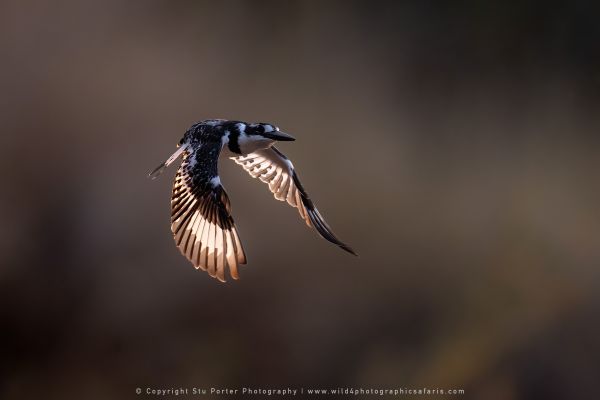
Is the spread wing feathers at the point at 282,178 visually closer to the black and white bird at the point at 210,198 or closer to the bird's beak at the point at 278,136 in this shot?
the black and white bird at the point at 210,198

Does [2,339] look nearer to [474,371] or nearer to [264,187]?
[264,187]

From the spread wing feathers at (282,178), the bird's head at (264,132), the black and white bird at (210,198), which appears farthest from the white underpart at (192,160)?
the spread wing feathers at (282,178)

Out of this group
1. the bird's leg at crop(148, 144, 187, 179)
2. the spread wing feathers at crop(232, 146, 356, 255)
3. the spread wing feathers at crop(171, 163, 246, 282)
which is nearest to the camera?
the spread wing feathers at crop(171, 163, 246, 282)

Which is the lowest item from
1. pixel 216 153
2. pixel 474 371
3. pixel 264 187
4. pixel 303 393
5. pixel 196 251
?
pixel 303 393

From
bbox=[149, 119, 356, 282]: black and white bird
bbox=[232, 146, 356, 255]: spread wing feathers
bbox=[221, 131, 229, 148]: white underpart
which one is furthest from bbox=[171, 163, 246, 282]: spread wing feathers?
bbox=[232, 146, 356, 255]: spread wing feathers

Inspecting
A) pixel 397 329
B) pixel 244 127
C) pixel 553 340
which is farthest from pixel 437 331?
pixel 244 127

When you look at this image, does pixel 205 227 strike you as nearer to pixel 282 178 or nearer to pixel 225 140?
pixel 225 140

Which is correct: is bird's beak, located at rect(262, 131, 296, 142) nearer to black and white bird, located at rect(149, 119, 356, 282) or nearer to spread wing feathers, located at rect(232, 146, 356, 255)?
black and white bird, located at rect(149, 119, 356, 282)

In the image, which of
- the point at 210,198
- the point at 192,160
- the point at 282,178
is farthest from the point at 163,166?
the point at 282,178
